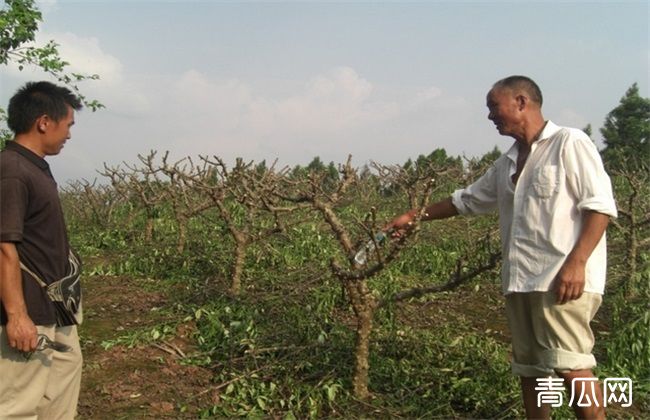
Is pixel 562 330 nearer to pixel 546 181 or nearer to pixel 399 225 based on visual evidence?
pixel 546 181

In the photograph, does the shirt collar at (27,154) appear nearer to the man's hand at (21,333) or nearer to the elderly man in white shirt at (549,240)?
the man's hand at (21,333)

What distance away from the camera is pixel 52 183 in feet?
8.13

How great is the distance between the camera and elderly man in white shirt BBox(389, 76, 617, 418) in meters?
2.44

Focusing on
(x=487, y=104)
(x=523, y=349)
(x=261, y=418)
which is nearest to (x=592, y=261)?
(x=523, y=349)

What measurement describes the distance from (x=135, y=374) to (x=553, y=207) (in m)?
2.95

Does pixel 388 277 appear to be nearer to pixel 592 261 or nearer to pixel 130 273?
pixel 130 273

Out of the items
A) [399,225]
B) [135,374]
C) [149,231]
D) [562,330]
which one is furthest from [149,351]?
[149,231]

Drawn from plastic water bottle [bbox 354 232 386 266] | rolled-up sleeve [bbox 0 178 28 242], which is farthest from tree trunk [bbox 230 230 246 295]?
rolled-up sleeve [bbox 0 178 28 242]

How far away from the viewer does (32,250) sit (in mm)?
2363

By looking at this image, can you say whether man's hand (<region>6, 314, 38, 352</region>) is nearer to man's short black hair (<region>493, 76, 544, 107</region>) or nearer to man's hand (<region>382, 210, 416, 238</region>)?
man's hand (<region>382, 210, 416, 238</region>)

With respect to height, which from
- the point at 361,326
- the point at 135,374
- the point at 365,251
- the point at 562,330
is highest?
the point at 365,251

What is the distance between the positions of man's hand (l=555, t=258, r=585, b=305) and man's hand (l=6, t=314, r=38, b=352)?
2150 millimetres

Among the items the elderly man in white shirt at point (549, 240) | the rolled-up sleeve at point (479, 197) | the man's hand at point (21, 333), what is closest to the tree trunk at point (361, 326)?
the rolled-up sleeve at point (479, 197)

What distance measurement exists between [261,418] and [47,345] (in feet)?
4.79
